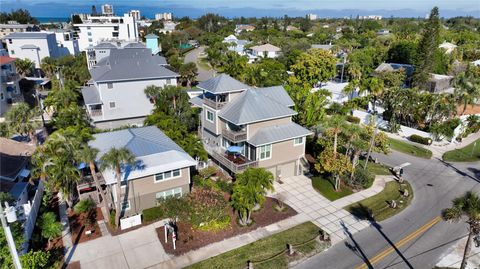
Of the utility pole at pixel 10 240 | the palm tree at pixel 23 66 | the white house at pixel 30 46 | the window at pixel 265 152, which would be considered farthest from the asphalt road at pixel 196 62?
the utility pole at pixel 10 240

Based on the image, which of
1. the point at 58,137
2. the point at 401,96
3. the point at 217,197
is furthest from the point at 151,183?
the point at 401,96

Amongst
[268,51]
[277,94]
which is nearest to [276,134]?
[277,94]

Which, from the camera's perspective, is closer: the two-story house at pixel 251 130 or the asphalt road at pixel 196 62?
the two-story house at pixel 251 130

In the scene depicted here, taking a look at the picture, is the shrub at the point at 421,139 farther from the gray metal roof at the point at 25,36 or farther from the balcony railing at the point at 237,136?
Result: the gray metal roof at the point at 25,36

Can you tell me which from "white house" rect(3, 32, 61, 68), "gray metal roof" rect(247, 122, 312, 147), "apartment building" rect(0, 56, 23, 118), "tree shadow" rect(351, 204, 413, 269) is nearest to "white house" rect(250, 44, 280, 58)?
"white house" rect(3, 32, 61, 68)

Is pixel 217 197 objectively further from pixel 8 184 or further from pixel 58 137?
pixel 8 184

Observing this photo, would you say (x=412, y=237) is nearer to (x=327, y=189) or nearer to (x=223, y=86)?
(x=327, y=189)

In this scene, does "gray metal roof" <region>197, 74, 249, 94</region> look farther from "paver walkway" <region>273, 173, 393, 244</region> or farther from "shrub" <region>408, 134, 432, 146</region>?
"shrub" <region>408, 134, 432, 146</region>
